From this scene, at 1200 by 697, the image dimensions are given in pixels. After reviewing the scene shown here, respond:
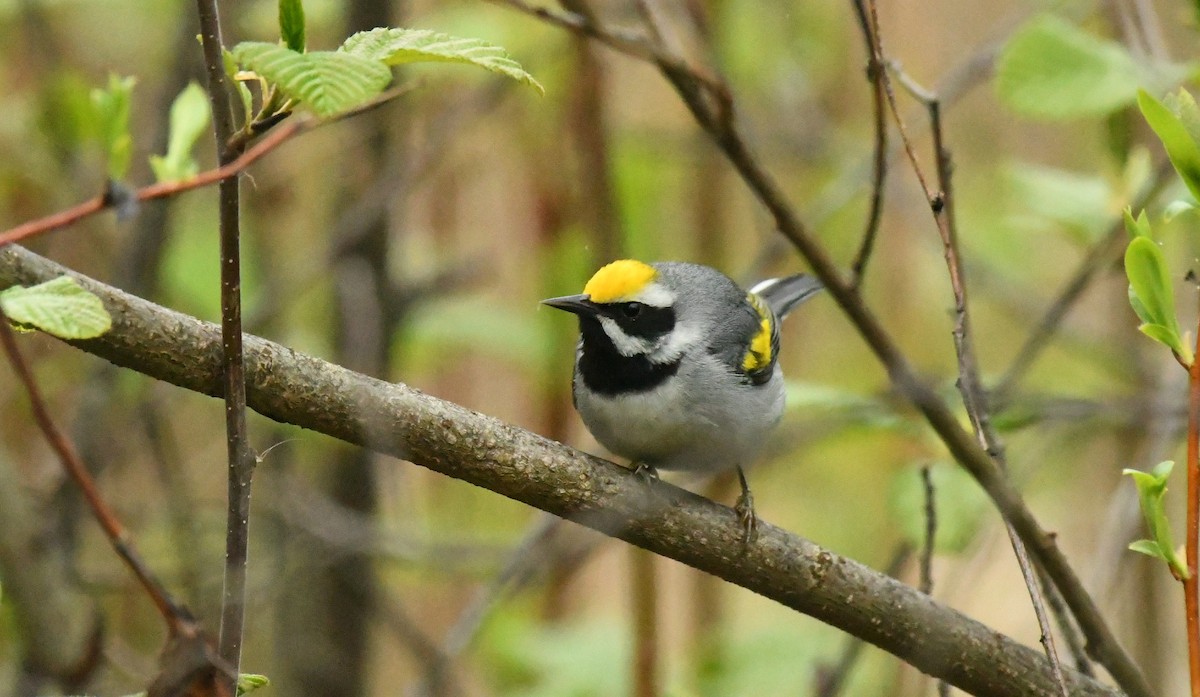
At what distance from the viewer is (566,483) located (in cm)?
208

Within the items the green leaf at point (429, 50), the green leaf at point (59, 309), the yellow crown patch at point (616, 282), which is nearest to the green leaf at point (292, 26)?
the green leaf at point (429, 50)

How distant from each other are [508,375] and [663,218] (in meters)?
1.68

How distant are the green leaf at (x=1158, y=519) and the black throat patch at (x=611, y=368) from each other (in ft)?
5.40

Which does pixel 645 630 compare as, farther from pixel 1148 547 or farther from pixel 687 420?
pixel 1148 547

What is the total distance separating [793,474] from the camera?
718 cm

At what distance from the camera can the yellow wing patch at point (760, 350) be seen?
10.8 feet

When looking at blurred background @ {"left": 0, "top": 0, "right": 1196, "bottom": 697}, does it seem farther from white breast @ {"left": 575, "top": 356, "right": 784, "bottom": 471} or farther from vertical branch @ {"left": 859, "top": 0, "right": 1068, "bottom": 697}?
vertical branch @ {"left": 859, "top": 0, "right": 1068, "bottom": 697}

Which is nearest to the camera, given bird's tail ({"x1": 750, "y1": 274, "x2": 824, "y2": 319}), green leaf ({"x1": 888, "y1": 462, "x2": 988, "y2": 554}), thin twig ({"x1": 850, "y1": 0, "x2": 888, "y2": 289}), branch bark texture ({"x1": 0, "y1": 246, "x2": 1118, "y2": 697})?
branch bark texture ({"x1": 0, "y1": 246, "x2": 1118, "y2": 697})

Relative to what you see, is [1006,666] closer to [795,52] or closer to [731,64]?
[731,64]

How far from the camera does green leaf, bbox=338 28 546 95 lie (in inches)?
59.4

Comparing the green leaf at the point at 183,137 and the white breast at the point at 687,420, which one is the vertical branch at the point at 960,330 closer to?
the white breast at the point at 687,420

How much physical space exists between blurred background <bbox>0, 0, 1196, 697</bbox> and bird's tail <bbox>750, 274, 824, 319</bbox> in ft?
0.30

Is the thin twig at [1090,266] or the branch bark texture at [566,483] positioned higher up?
the thin twig at [1090,266]

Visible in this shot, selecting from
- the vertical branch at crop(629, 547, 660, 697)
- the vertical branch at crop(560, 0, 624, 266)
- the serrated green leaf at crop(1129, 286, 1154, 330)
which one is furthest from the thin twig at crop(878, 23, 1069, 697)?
the vertical branch at crop(560, 0, 624, 266)
